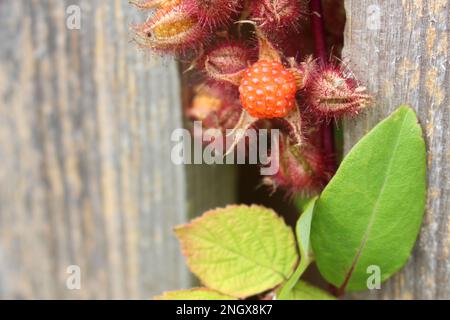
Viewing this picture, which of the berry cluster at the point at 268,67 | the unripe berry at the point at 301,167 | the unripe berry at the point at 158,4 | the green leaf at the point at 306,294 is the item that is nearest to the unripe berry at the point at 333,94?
the berry cluster at the point at 268,67

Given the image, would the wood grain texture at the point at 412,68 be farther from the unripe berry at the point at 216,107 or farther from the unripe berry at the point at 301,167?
the unripe berry at the point at 216,107

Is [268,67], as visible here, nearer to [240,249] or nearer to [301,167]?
[301,167]

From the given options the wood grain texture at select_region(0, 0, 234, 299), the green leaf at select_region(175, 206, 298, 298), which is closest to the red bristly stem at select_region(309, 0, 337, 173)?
the green leaf at select_region(175, 206, 298, 298)

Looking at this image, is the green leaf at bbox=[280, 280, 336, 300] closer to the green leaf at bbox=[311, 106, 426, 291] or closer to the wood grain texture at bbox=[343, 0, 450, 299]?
the green leaf at bbox=[311, 106, 426, 291]

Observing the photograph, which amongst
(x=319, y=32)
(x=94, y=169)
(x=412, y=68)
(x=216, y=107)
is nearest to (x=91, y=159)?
(x=94, y=169)
